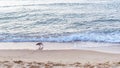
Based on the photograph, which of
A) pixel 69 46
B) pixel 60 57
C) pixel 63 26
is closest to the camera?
pixel 60 57

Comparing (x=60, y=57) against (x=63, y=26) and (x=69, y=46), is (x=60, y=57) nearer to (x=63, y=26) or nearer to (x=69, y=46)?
(x=69, y=46)

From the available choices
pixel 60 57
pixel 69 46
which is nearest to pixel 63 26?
pixel 69 46

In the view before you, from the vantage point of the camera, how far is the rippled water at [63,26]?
41.2 ft

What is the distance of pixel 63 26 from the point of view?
15.3 meters

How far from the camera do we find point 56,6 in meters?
24.0

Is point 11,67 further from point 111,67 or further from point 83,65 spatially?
point 111,67

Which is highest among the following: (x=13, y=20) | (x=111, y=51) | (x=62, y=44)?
(x=13, y=20)

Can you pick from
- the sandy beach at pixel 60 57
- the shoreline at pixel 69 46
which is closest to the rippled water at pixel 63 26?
the shoreline at pixel 69 46

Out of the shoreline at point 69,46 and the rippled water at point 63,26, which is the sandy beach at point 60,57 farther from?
the rippled water at point 63,26

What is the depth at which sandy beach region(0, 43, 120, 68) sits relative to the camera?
7.96 m

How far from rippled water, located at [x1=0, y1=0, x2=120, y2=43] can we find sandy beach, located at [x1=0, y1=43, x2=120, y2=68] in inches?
58.0

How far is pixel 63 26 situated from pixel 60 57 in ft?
19.6

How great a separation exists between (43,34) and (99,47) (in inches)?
143

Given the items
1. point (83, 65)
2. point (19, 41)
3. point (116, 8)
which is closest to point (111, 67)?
point (83, 65)
